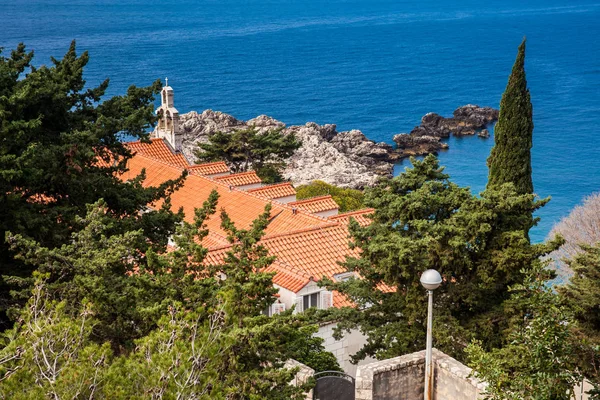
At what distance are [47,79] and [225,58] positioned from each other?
156m

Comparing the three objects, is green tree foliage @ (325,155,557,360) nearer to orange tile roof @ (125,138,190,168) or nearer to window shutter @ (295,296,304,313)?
window shutter @ (295,296,304,313)

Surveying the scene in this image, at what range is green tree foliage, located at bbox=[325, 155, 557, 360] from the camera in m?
20.9

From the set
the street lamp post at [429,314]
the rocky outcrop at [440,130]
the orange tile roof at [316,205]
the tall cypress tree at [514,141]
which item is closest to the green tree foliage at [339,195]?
the orange tile roof at [316,205]

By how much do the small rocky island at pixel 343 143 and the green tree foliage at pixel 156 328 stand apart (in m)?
45.2

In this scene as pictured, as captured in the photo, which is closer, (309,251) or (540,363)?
(540,363)

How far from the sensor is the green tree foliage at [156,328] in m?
11.1

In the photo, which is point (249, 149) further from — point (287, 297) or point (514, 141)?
point (287, 297)

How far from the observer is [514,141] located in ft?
107

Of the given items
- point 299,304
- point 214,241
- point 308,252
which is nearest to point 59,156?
point 299,304

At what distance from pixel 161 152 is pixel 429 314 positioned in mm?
32434

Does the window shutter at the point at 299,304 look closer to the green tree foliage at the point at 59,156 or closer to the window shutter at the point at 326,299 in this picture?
the window shutter at the point at 326,299

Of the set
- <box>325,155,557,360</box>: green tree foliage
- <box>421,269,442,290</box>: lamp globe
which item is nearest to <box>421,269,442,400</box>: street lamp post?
→ <box>421,269,442,290</box>: lamp globe

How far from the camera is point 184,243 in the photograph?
16.9 m

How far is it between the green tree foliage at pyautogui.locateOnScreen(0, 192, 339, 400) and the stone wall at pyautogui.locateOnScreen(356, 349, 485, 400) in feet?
5.59
